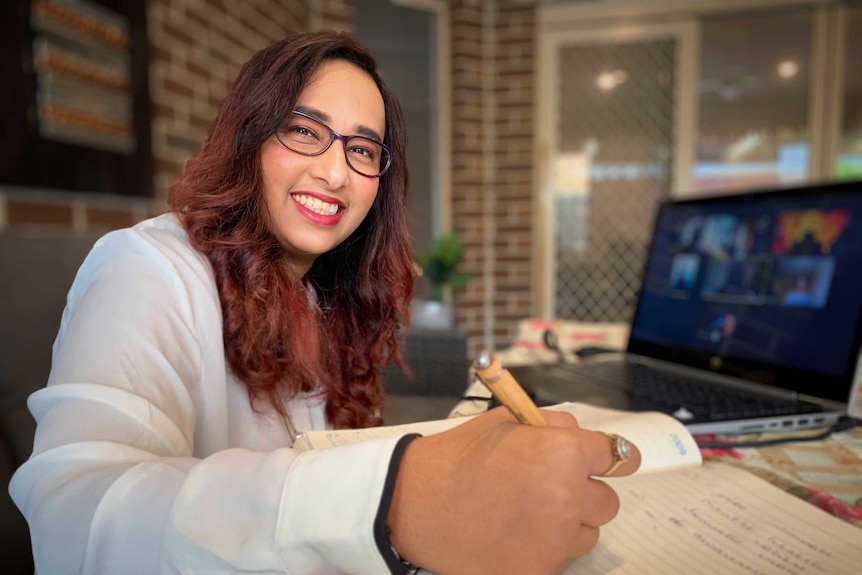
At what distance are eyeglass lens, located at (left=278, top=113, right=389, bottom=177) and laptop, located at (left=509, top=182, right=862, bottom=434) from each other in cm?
36

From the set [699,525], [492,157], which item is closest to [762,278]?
[699,525]

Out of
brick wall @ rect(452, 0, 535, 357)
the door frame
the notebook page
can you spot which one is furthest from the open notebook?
the door frame

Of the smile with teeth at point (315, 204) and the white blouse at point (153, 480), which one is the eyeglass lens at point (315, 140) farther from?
the white blouse at point (153, 480)

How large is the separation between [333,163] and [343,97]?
62 millimetres

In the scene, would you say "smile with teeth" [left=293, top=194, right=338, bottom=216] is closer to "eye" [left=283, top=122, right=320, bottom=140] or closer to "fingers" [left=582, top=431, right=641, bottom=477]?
"eye" [left=283, top=122, right=320, bottom=140]

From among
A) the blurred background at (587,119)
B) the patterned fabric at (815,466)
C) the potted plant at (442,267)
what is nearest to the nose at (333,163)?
the patterned fabric at (815,466)

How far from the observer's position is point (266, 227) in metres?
0.54

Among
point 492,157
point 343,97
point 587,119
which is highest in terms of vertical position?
point 587,119

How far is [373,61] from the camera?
0.55m

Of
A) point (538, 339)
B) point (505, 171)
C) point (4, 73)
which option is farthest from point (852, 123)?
point (4, 73)

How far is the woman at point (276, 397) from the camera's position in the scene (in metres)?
0.29

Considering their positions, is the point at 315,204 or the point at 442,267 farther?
the point at 442,267

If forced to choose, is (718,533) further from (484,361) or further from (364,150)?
(364,150)

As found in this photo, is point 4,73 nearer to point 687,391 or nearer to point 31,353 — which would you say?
point 31,353
